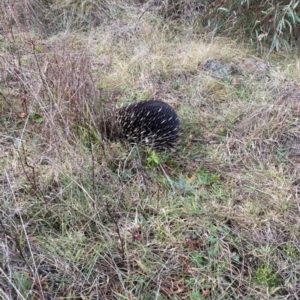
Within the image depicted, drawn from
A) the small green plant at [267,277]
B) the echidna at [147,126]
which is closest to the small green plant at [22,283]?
the small green plant at [267,277]

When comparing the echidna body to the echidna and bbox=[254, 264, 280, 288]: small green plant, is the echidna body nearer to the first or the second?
the echidna

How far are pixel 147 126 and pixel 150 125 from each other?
0.8 inches

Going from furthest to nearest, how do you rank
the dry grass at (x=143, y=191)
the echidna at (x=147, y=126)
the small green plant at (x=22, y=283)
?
the echidna at (x=147, y=126) < the dry grass at (x=143, y=191) < the small green plant at (x=22, y=283)

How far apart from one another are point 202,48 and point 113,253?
2164 millimetres

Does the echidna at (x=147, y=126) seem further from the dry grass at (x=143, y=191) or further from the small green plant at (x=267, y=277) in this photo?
the small green plant at (x=267, y=277)

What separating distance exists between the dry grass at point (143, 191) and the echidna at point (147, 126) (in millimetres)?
72

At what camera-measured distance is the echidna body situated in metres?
2.27

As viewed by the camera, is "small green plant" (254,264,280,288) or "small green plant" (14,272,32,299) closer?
"small green plant" (14,272,32,299)

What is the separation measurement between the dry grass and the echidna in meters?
0.07

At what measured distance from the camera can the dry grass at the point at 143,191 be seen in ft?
5.12

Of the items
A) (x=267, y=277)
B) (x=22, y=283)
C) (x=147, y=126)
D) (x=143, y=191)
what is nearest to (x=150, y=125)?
(x=147, y=126)

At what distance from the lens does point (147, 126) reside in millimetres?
2287

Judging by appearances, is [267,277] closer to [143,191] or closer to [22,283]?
[143,191]

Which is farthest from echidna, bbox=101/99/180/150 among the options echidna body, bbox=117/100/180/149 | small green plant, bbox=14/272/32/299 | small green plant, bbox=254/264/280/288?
small green plant, bbox=14/272/32/299
